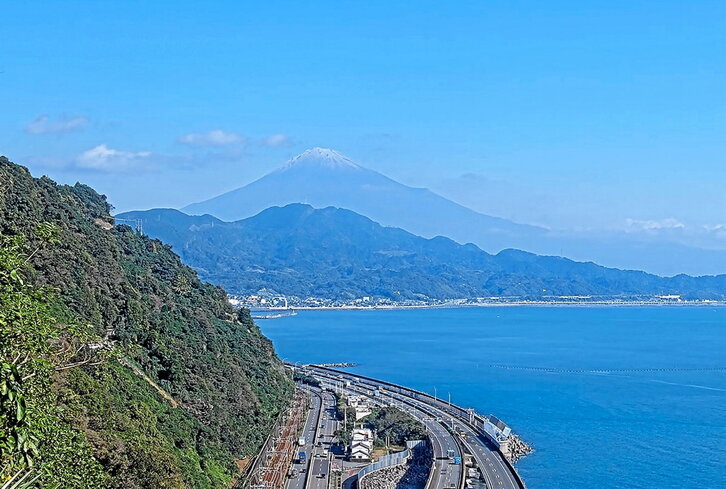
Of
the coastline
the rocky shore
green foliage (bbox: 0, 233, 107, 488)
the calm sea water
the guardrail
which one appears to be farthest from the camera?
the coastline

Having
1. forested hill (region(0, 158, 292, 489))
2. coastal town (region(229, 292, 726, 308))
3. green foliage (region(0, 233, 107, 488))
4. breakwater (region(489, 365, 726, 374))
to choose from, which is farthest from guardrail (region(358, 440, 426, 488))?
coastal town (region(229, 292, 726, 308))

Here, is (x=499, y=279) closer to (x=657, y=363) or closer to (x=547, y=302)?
(x=547, y=302)

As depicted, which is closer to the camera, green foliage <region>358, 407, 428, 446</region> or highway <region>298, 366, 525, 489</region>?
highway <region>298, 366, 525, 489</region>

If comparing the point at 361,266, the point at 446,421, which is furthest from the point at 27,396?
the point at 361,266

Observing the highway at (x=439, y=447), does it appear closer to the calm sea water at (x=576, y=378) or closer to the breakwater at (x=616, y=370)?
the calm sea water at (x=576, y=378)

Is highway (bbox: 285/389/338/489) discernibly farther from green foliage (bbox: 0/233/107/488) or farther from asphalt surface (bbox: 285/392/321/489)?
green foliage (bbox: 0/233/107/488)

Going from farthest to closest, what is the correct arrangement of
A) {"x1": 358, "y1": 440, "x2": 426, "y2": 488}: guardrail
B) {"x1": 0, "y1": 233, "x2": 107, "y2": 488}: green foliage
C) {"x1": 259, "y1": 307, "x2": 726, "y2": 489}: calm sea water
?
{"x1": 259, "y1": 307, "x2": 726, "y2": 489}: calm sea water, {"x1": 358, "y1": 440, "x2": 426, "y2": 488}: guardrail, {"x1": 0, "y1": 233, "x2": 107, "y2": 488}: green foliage

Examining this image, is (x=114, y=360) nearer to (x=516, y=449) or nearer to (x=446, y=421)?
(x=516, y=449)

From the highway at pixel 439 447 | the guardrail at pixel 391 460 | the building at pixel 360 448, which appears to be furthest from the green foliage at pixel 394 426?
the building at pixel 360 448
